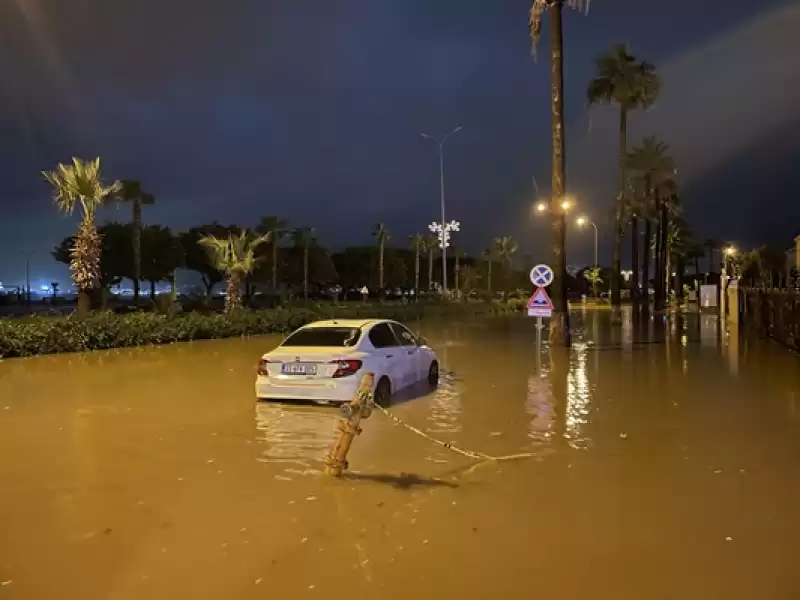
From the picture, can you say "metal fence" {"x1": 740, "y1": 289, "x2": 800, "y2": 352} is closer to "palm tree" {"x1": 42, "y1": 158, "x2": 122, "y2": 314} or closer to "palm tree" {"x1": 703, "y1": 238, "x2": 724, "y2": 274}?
"palm tree" {"x1": 42, "y1": 158, "x2": 122, "y2": 314}

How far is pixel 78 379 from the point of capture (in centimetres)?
1711

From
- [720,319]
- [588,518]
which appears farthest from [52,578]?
[720,319]

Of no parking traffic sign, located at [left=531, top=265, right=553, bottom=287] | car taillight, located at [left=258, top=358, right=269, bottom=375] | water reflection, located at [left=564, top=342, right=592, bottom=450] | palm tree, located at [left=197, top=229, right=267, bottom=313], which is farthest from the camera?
palm tree, located at [left=197, top=229, right=267, bottom=313]

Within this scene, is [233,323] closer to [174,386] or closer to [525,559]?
[174,386]

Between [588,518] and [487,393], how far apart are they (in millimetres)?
8208

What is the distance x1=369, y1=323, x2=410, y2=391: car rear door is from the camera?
1300 centimetres

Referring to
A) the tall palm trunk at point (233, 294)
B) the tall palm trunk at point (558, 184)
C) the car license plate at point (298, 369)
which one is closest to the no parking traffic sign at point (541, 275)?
the tall palm trunk at point (558, 184)

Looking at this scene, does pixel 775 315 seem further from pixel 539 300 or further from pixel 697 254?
pixel 697 254

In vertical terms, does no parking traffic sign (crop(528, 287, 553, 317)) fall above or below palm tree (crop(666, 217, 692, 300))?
below

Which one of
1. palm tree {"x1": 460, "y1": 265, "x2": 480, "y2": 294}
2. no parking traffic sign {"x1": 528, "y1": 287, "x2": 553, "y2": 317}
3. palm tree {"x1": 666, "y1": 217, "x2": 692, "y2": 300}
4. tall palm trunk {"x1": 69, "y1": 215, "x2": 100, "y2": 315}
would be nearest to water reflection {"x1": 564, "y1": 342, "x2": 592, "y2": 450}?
no parking traffic sign {"x1": 528, "y1": 287, "x2": 553, "y2": 317}

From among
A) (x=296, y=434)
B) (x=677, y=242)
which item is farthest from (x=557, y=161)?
(x=677, y=242)

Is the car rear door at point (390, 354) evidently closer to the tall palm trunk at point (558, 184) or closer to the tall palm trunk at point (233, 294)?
the tall palm trunk at point (558, 184)

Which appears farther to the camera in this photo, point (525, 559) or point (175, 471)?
point (175, 471)

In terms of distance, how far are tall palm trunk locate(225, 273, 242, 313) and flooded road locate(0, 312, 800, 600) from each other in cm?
1861
